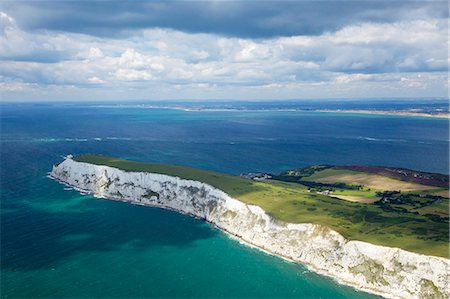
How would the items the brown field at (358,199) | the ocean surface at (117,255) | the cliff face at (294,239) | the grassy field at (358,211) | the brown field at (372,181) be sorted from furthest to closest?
the brown field at (372,181)
the brown field at (358,199)
the grassy field at (358,211)
the cliff face at (294,239)
the ocean surface at (117,255)

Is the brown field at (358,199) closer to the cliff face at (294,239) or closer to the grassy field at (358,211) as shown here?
the grassy field at (358,211)

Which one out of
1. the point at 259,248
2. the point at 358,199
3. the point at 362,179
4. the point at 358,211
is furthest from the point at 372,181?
the point at 259,248

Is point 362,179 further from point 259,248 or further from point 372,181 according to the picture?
point 259,248

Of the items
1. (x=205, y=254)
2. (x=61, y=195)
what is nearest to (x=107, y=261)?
(x=205, y=254)

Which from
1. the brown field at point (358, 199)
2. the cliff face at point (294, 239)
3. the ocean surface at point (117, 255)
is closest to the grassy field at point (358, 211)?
the cliff face at point (294, 239)

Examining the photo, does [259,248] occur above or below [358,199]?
below
